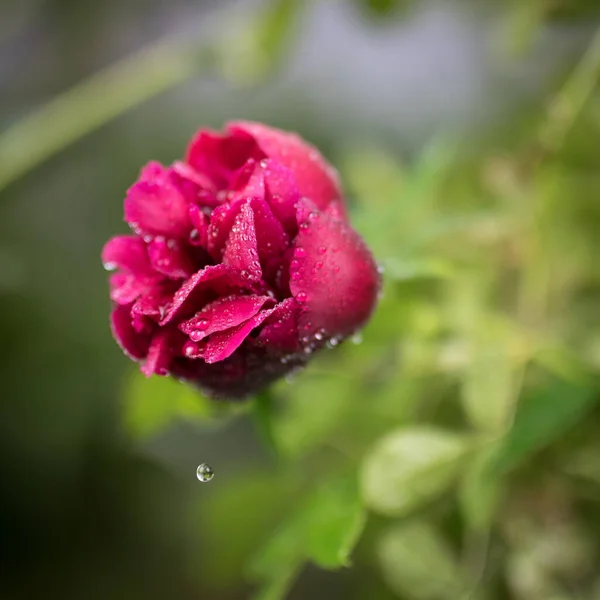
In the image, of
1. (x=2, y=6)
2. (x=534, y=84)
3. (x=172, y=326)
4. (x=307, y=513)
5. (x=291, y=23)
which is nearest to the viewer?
(x=172, y=326)

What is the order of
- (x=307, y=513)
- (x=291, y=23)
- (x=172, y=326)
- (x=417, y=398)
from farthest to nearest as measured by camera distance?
(x=291, y=23)
(x=417, y=398)
(x=307, y=513)
(x=172, y=326)

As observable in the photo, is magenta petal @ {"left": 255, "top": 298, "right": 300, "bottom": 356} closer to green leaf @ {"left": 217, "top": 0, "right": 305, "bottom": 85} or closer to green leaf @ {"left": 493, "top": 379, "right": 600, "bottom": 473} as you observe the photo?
green leaf @ {"left": 493, "top": 379, "right": 600, "bottom": 473}

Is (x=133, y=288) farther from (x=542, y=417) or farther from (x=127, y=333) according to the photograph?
(x=542, y=417)

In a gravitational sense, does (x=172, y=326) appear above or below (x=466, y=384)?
above

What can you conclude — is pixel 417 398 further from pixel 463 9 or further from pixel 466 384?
pixel 463 9

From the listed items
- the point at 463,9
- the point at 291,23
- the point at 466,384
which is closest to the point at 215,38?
the point at 291,23
